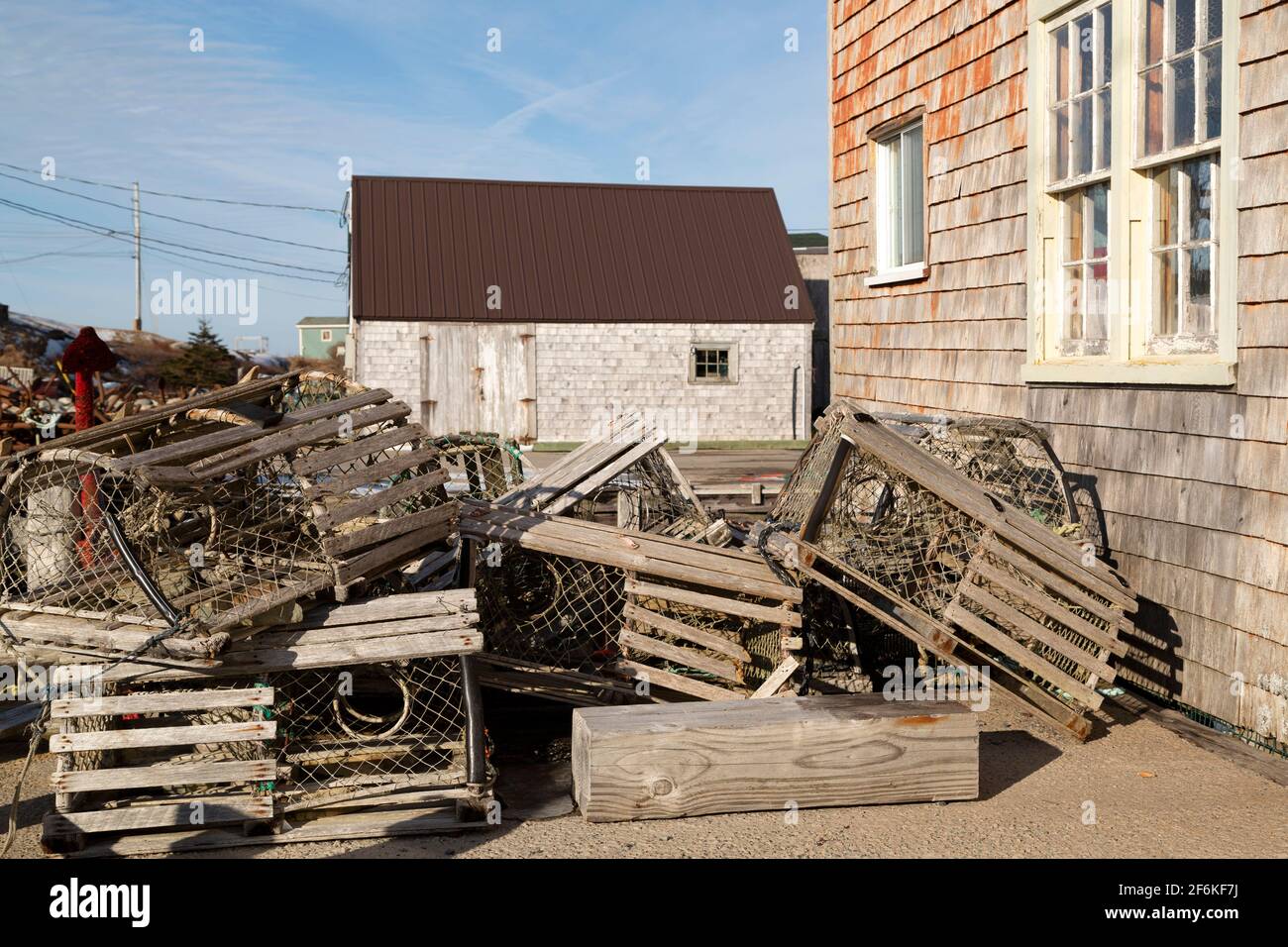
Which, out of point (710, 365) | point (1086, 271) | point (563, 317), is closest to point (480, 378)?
point (563, 317)

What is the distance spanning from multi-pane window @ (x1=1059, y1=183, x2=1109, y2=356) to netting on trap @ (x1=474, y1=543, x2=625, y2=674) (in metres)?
2.98

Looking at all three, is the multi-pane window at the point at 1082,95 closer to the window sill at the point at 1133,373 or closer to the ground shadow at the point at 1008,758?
the window sill at the point at 1133,373

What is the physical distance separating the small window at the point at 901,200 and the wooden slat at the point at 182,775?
5.90 meters

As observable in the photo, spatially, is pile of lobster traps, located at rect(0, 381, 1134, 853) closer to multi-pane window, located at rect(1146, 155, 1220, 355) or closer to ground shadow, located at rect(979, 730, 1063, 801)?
ground shadow, located at rect(979, 730, 1063, 801)

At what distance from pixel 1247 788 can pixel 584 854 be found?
2.69 meters

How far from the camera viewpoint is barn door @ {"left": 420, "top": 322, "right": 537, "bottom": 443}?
22.0 meters

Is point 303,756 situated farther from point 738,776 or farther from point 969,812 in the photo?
point 969,812

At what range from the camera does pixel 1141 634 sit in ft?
19.8

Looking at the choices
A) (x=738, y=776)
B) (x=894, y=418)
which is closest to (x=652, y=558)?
(x=738, y=776)

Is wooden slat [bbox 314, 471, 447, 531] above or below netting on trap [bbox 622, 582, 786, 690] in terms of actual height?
above

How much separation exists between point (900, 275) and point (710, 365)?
14.8 metres

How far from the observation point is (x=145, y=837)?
4.21 meters

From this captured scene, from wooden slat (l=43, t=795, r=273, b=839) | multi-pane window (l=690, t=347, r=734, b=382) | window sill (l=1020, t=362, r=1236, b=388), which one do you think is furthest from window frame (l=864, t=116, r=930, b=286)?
multi-pane window (l=690, t=347, r=734, b=382)

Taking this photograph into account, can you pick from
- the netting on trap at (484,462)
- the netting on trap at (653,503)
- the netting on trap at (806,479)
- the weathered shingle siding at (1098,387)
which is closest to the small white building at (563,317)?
the weathered shingle siding at (1098,387)
